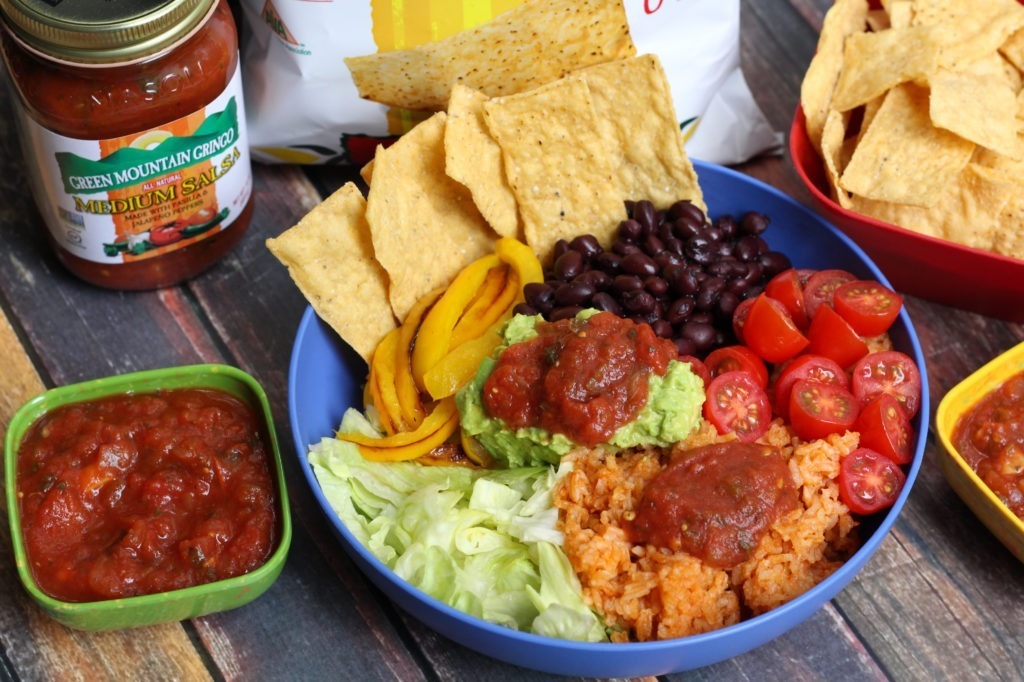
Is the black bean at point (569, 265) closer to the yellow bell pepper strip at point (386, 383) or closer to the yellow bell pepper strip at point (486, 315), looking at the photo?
the yellow bell pepper strip at point (486, 315)

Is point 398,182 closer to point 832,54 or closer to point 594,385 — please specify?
point 594,385

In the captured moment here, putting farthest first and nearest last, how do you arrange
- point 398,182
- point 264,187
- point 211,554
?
point 264,187 < point 398,182 < point 211,554

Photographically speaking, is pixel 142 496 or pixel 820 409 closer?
pixel 142 496

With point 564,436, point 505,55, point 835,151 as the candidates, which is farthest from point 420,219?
point 835,151

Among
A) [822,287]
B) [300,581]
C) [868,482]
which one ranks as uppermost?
[822,287]

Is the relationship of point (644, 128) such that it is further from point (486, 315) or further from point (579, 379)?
point (579, 379)

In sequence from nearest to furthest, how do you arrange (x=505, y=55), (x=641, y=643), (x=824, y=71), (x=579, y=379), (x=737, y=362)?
(x=641, y=643)
(x=579, y=379)
(x=737, y=362)
(x=505, y=55)
(x=824, y=71)

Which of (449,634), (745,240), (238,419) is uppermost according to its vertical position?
(745,240)

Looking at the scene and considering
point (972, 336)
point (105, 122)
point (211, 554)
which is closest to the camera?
point (211, 554)

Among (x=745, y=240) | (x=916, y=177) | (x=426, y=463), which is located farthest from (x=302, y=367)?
(x=916, y=177)
